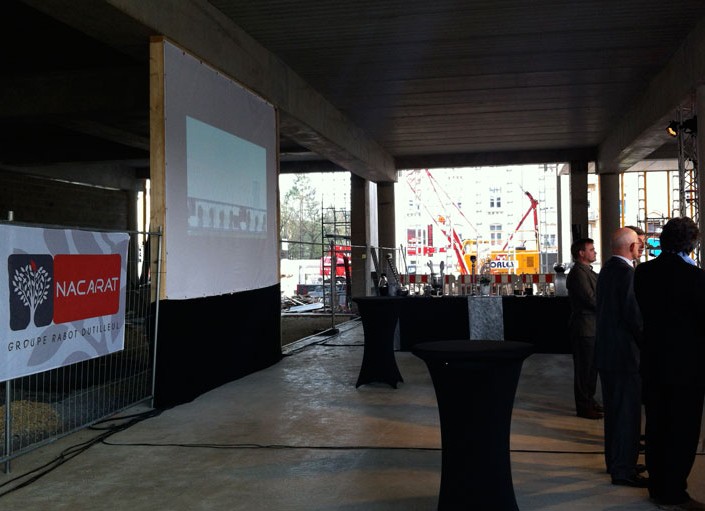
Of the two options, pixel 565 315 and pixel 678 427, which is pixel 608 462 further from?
pixel 565 315

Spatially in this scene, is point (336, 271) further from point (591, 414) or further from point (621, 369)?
point (621, 369)

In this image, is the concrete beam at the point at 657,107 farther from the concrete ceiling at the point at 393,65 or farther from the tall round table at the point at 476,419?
the tall round table at the point at 476,419

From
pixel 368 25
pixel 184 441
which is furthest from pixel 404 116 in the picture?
pixel 184 441

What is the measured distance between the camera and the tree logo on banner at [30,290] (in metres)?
5.29

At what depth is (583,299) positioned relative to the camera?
6.89m

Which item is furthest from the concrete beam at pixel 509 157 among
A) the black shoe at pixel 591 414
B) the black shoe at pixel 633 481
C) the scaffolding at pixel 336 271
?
the black shoe at pixel 633 481

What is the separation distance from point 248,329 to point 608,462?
593 centimetres

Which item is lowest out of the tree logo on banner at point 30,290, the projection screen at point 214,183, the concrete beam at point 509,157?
the tree logo on banner at point 30,290

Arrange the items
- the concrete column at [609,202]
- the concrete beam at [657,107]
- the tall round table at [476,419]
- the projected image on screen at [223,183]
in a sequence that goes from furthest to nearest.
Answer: the concrete column at [609,202]
the concrete beam at [657,107]
the projected image on screen at [223,183]
the tall round table at [476,419]

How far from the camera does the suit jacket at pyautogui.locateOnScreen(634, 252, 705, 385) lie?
13.6ft

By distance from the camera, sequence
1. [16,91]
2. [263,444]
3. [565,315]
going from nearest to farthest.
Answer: [263,444] < [565,315] < [16,91]

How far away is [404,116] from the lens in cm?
1620

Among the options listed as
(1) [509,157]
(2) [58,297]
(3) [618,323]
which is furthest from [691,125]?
(1) [509,157]

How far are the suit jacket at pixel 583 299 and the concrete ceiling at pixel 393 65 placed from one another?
12.8ft
